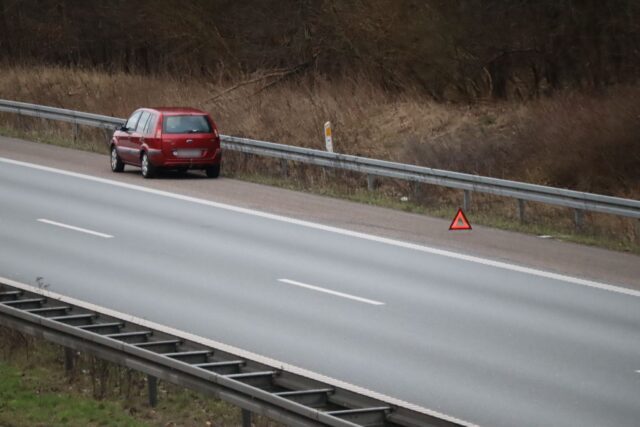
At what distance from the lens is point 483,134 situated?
31.0 m

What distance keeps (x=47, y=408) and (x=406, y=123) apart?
2253 cm

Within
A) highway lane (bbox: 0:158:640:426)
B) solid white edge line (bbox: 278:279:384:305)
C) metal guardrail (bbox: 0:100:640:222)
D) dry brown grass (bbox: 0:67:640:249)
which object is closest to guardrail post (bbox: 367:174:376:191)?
metal guardrail (bbox: 0:100:640:222)

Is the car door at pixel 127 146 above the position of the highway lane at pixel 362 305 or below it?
above

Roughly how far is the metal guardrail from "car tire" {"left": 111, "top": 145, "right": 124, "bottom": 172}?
90.0 inches

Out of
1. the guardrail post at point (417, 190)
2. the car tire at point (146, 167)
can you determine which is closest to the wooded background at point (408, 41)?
the guardrail post at point (417, 190)

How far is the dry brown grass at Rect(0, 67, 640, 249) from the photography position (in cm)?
2628

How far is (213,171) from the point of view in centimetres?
2809

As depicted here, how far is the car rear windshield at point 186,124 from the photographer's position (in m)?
28.0

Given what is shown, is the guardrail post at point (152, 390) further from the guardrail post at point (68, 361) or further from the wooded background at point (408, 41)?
the wooded background at point (408, 41)

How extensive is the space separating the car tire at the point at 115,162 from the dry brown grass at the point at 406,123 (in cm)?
235

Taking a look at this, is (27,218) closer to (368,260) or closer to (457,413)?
(368,260)

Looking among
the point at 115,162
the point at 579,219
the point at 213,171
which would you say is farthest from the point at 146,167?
the point at 579,219

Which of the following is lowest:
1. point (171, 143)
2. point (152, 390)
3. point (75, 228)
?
point (152, 390)

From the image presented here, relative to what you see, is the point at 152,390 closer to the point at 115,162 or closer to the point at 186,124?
the point at 186,124
